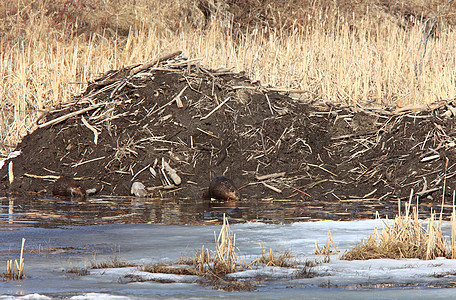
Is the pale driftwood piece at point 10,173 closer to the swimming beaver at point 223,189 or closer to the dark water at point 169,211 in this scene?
the dark water at point 169,211

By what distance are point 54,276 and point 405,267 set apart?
2189mm

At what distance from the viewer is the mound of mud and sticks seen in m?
7.59

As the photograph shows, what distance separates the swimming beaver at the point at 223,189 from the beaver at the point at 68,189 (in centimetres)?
169

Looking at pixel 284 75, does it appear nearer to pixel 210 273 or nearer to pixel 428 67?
pixel 428 67

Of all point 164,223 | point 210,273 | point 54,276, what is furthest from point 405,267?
point 164,223

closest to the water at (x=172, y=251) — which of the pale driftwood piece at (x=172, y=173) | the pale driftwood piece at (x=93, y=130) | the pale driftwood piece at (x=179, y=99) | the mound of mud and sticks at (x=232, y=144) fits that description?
the pale driftwood piece at (x=172, y=173)

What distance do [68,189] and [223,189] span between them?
79.0 inches

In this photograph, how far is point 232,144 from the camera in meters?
8.36

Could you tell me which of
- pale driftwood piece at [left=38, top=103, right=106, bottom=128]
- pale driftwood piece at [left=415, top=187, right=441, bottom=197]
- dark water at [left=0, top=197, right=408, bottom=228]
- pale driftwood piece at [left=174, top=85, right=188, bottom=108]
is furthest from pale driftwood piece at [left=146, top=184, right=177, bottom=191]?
pale driftwood piece at [left=415, top=187, right=441, bottom=197]

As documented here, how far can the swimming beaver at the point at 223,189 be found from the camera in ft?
23.4

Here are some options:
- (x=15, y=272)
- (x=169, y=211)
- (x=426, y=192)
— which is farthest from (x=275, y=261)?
(x=426, y=192)

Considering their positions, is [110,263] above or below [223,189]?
below

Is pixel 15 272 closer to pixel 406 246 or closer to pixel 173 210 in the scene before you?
pixel 406 246

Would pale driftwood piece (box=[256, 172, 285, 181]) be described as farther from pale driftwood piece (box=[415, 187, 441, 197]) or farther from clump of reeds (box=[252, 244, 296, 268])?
clump of reeds (box=[252, 244, 296, 268])
